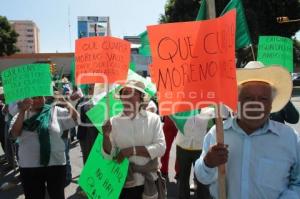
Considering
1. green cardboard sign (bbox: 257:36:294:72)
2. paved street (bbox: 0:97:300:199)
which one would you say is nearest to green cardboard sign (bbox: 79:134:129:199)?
green cardboard sign (bbox: 257:36:294:72)

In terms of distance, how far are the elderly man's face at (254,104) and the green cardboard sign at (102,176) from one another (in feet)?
4.25

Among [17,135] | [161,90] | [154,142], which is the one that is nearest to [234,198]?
[161,90]

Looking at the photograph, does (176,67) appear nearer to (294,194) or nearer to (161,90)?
(161,90)

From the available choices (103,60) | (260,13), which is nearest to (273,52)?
(103,60)

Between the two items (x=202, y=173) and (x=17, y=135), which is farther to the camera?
(x=17, y=135)

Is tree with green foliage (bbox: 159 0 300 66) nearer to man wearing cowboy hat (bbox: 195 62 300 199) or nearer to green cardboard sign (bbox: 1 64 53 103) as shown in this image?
green cardboard sign (bbox: 1 64 53 103)

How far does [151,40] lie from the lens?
243cm

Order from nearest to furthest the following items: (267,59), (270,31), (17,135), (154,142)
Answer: (154,142), (17,135), (267,59), (270,31)

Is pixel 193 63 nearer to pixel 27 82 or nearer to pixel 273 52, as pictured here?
pixel 27 82

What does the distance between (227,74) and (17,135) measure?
97.3 inches

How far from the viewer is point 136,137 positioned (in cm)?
355

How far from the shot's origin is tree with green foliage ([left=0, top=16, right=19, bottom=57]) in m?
56.2

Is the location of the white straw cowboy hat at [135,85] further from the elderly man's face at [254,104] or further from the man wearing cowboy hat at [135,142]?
the elderly man's face at [254,104]

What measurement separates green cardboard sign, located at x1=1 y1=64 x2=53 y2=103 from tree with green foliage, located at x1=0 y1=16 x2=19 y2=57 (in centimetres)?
5479
